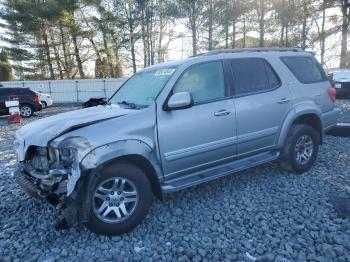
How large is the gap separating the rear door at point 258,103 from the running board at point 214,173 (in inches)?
4.9

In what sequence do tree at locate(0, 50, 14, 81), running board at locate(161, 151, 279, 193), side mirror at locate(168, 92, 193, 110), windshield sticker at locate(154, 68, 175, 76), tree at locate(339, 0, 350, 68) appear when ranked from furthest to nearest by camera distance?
tree at locate(0, 50, 14, 81)
tree at locate(339, 0, 350, 68)
windshield sticker at locate(154, 68, 175, 76)
running board at locate(161, 151, 279, 193)
side mirror at locate(168, 92, 193, 110)

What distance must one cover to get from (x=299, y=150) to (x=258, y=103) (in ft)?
4.15

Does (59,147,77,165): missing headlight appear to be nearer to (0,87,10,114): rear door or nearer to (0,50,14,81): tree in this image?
(0,87,10,114): rear door

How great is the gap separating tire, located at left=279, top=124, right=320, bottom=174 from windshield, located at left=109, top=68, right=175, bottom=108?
2.26 m

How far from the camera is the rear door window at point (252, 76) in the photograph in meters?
4.36

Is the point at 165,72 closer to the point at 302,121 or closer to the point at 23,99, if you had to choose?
the point at 302,121

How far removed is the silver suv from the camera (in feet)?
10.6

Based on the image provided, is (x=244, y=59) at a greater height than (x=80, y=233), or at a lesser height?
greater

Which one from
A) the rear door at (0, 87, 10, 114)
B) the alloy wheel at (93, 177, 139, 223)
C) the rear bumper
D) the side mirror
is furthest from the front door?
the rear door at (0, 87, 10, 114)

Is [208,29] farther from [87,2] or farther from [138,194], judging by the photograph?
[138,194]

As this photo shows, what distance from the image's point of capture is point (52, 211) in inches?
162

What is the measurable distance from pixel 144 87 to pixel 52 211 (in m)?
2.02

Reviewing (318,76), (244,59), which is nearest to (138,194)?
(244,59)

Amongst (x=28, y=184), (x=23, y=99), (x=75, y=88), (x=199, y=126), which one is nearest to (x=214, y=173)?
(x=199, y=126)
